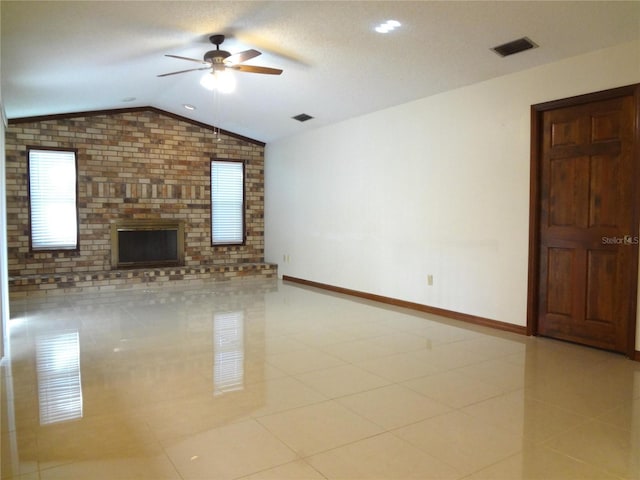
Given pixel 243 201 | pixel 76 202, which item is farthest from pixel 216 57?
pixel 243 201

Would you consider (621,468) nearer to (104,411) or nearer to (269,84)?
(104,411)

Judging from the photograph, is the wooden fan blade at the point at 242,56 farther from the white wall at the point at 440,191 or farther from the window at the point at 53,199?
the window at the point at 53,199

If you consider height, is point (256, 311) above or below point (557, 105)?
below

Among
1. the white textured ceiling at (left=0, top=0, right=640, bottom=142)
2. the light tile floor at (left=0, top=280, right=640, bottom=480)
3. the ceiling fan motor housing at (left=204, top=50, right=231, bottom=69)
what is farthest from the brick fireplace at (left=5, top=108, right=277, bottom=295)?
the ceiling fan motor housing at (left=204, top=50, right=231, bottom=69)

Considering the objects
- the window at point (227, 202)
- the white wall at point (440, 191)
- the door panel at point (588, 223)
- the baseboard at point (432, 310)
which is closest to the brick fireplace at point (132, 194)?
the window at point (227, 202)

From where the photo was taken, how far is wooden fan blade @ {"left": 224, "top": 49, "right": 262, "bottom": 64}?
418 cm

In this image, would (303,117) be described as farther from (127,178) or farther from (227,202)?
(127,178)

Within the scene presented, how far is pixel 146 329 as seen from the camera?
481 centimetres

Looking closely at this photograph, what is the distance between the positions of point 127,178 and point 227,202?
1800 mm

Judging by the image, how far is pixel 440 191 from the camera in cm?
545

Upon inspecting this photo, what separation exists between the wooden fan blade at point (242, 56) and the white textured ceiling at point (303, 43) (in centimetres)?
20

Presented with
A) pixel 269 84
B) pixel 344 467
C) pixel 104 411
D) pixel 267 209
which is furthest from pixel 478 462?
pixel 267 209

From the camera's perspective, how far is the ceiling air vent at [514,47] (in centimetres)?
397

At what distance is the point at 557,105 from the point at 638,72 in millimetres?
673
